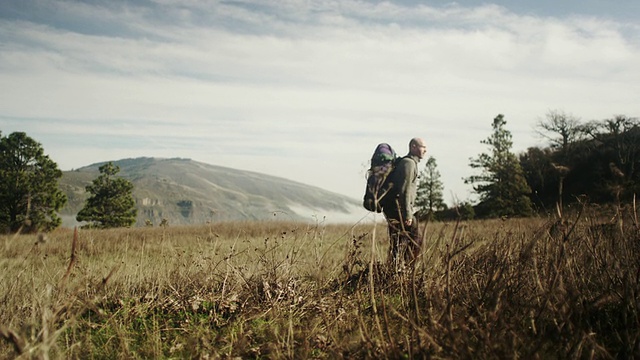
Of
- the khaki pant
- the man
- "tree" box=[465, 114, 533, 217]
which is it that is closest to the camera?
the khaki pant

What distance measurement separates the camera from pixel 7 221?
36.8 metres

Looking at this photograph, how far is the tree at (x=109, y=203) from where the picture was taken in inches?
1622

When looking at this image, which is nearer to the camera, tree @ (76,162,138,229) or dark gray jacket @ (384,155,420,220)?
dark gray jacket @ (384,155,420,220)

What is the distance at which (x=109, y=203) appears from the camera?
141 feet

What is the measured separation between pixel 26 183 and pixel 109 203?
825 centimetres

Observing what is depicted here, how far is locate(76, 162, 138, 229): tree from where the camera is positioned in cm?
4119

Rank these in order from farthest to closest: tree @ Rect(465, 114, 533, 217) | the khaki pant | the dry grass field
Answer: tree @ Rect(465, 114, 533, 217), the khaki pant, the dry grass field

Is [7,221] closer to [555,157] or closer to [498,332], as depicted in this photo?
[498,332]

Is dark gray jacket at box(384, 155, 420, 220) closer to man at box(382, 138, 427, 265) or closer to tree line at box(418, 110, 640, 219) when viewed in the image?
man at box(382, 138, 427, 265)

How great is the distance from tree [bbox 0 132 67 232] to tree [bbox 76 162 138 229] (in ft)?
13.0

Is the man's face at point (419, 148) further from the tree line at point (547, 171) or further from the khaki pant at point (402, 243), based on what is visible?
the tree line at point (547, 171)

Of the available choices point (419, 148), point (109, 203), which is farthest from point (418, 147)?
point (109, 203)

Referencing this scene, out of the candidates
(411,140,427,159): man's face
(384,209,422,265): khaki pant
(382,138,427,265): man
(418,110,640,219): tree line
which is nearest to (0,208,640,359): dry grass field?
(384,209,422,265): khaki pant

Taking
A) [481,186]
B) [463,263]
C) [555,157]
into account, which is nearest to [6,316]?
[463,263]
